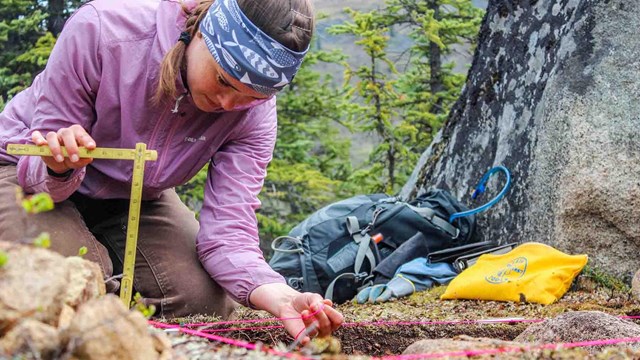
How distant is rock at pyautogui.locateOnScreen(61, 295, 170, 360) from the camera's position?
1706 mm

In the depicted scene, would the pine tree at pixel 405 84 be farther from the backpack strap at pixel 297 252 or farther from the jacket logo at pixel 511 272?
the jacket logo at pixel 511 272

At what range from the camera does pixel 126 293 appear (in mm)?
3455

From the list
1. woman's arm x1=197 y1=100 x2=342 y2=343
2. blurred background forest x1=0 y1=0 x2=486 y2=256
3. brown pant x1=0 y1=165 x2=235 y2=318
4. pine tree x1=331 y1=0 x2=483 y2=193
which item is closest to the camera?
woman's arm x1=197 y1=100 x2=342 y2=343

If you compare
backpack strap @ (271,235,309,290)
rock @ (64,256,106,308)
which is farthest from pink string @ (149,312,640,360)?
backpack strap @ (271,235,309,290)

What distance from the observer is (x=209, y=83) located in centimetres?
360

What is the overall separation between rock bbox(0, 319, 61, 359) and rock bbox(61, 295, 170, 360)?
0.11ft

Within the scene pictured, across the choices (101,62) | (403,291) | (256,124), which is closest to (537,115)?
(403,291)

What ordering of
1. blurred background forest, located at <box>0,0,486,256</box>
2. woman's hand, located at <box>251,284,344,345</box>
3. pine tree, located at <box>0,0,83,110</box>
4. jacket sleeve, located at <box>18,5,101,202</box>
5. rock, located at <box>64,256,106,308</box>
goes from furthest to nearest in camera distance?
blurred background forest, located at <box>0,0,486,256</box> → pine tree, located at <box>0,0,83,110</box> → jacket sleeve, located at <box>18,5,101,202</box> → woman's hand, located at <box>251,284,344,345</box> → rock, located at <box>64,256,106,308</box>

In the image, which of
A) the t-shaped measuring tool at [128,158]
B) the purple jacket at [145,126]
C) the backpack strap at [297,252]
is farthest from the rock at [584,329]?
the backpack strap at [297,252]

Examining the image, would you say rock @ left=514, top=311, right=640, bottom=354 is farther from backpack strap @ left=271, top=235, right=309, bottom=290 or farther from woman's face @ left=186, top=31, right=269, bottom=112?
backpack strap @ left=271, top=235, right=309, bottom=290

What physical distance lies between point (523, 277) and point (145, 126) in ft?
9.05

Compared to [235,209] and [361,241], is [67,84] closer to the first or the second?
[235,209]

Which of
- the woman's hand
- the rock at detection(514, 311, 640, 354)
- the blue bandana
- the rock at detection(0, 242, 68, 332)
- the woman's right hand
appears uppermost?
the blue bandana

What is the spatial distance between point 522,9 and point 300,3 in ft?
12.0
